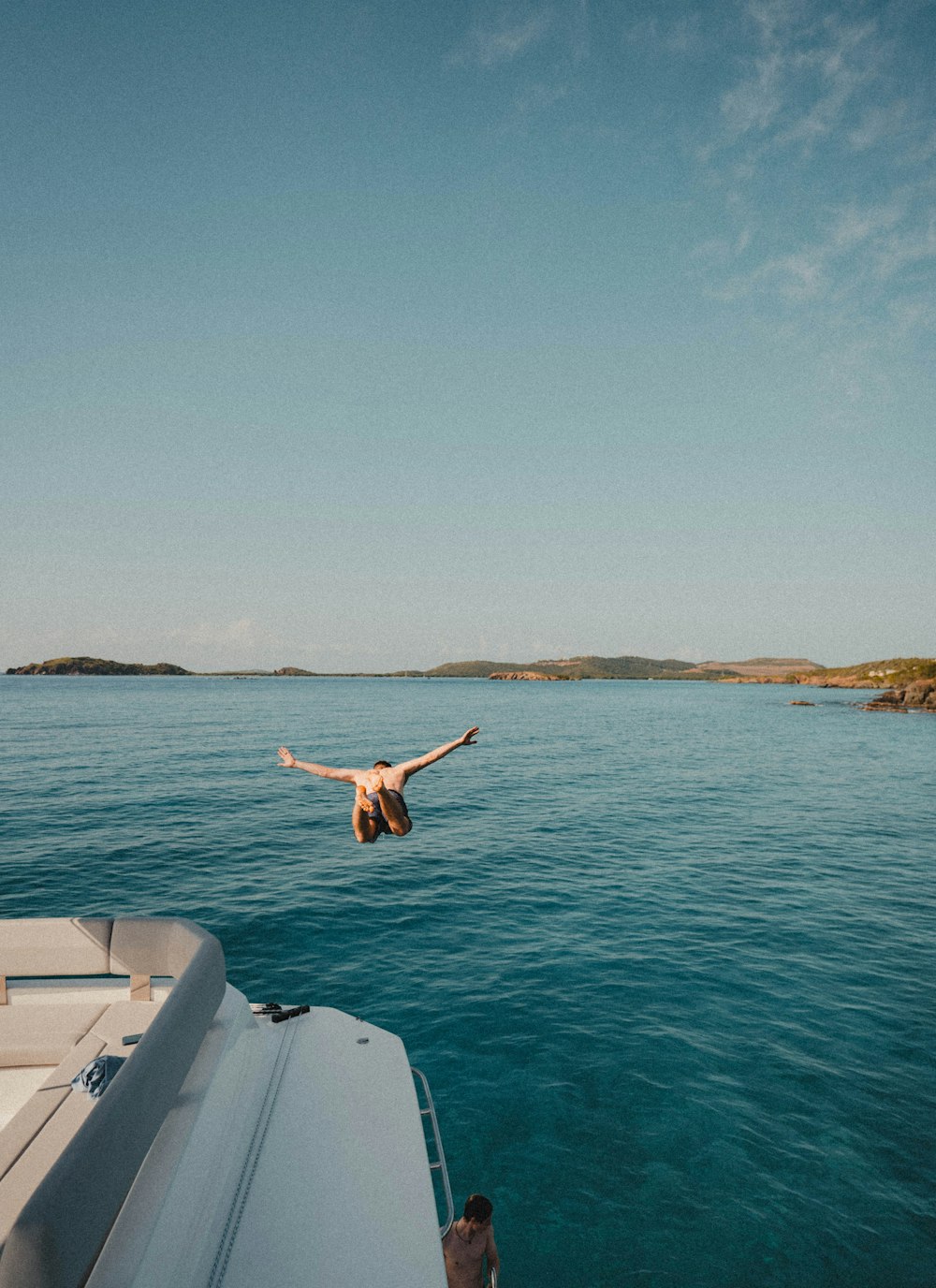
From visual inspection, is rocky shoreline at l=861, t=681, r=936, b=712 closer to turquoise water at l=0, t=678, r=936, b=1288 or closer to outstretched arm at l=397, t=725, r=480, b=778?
turquoise water at l=0, t=678, r=936, b=1288

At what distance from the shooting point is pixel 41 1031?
7.43 meters

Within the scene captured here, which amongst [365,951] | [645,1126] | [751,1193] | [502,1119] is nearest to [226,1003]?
[502,1119]

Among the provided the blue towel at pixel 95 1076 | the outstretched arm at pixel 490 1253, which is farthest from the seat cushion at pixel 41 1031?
the outstretched arm at pixel 490 1253

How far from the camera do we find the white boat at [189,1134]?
375cm

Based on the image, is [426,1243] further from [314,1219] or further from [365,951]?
[365,951]

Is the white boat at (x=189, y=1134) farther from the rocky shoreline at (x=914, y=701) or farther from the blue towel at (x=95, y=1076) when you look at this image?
the rocky shoreline at (x=914, y=701)

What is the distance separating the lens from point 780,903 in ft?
62.6

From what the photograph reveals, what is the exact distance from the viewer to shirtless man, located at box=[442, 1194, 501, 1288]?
6.73 metres

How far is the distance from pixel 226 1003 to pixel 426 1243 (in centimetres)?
325

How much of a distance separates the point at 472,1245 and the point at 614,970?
8455 mm

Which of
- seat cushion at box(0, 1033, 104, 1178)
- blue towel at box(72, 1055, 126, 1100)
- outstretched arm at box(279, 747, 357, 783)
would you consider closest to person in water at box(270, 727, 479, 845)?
outstretched arm at box(279, 747, 357, 783)

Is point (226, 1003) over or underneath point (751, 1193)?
over

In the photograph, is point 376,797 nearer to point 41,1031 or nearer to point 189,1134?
point 189,1134

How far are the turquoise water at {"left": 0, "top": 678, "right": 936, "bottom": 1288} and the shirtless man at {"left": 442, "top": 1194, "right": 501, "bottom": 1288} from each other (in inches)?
40.3
